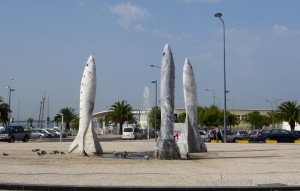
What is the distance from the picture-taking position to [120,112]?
265ft

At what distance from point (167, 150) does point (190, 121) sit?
522 cm

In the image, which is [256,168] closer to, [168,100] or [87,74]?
[168,100]

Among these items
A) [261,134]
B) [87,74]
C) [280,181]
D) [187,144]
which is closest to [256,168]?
[280,181]

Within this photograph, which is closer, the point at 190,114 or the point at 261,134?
the point at 190,114

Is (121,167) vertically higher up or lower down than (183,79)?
lower down

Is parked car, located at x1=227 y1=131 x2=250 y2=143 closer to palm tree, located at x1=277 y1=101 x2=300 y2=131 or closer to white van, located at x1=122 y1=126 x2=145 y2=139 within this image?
white van, located at x1=122 y1=126 x2=145 y2=139

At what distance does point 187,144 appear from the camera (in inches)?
908

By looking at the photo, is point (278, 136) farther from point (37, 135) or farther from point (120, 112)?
point (120, 112)

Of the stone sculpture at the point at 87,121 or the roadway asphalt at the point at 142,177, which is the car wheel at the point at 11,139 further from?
the roadway asphalt at the point at 142,177

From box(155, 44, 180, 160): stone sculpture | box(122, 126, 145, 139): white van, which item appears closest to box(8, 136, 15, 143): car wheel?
box(122, 126, 145, 139): white van

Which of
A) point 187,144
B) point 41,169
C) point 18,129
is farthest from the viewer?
point 18,129

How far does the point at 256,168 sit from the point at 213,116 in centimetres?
7094

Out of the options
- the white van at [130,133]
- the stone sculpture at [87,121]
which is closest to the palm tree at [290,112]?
the white van at [130,133]

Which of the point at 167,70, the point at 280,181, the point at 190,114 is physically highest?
the point at 167,70
